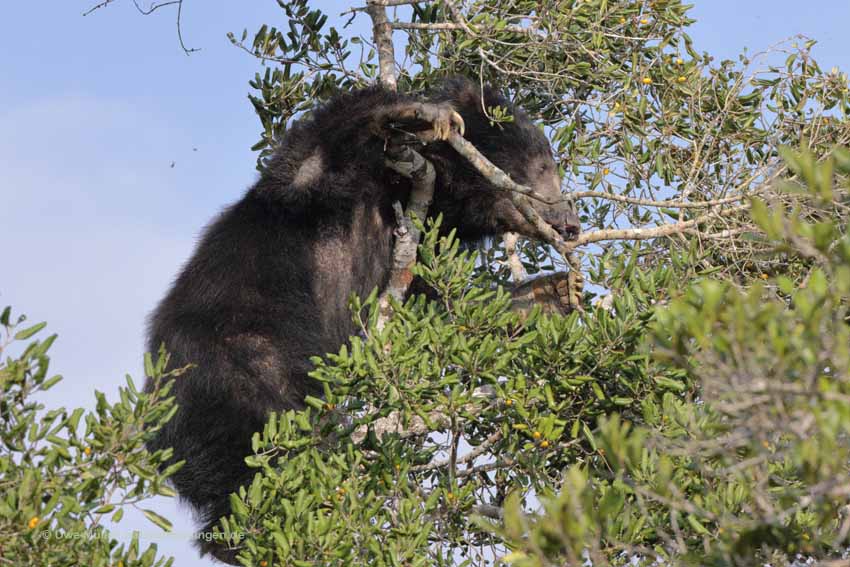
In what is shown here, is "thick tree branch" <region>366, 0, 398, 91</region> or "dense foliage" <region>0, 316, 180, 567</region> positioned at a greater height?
"thick tree branch" <region>366, 0, 398, 91</region>

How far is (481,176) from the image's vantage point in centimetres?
646

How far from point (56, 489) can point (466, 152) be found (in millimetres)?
2997

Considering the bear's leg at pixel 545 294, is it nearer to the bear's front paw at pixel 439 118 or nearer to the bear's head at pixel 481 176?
the bear's head at pixel 481 176

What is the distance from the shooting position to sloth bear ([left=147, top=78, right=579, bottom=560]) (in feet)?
17.3

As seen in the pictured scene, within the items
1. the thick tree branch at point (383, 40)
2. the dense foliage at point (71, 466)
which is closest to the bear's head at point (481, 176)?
the thick tree branch at point (383, 40)

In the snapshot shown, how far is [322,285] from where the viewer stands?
241 inches

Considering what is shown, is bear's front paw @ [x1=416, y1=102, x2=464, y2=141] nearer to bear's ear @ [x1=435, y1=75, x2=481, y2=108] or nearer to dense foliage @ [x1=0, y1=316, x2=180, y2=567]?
bear's ear @ [x1=435, y1=75, x2=481, y2=108]

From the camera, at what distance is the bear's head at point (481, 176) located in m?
6.47

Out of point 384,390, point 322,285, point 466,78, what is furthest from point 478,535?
point 466,78

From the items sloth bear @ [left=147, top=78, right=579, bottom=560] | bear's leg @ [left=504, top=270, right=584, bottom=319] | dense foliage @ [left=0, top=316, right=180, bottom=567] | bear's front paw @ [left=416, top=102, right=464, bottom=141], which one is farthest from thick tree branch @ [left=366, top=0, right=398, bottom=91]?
dense foliage @ [left=0, top=316, right=180, bottom=567]

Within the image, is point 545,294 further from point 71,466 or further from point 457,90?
point 71,466

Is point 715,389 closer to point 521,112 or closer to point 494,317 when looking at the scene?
point 494,317

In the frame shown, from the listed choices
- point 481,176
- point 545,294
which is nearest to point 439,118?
point 481,176

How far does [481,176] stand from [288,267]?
1290 mm
